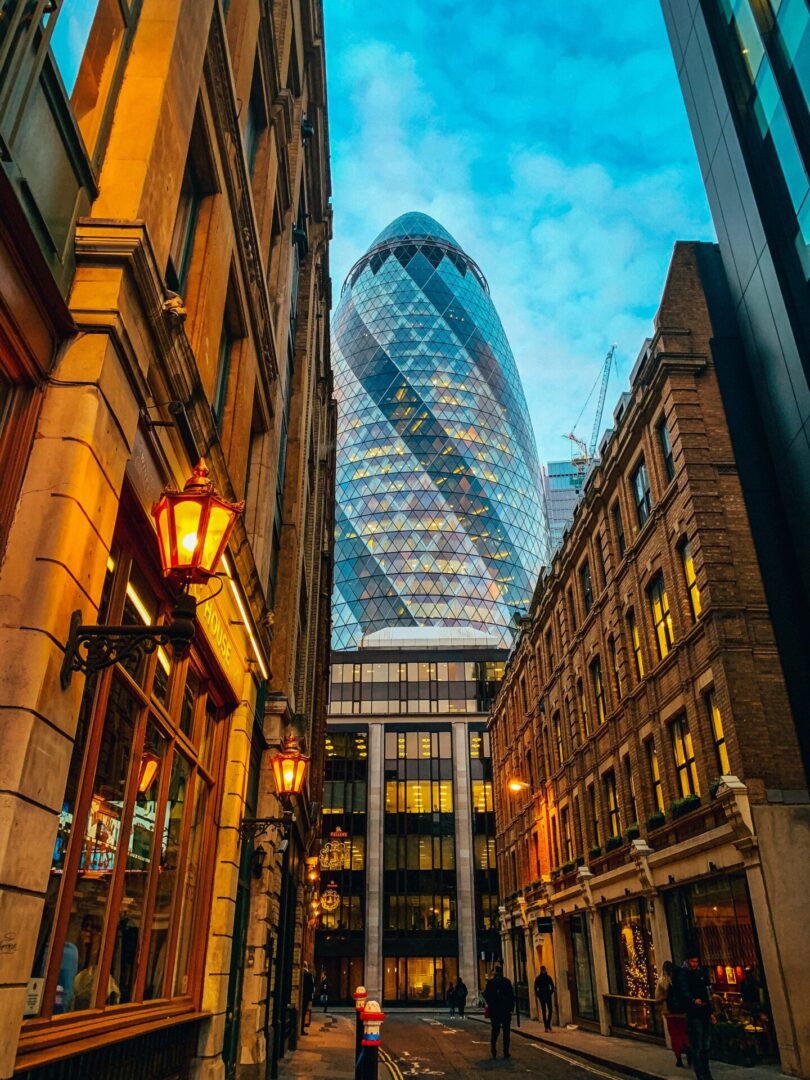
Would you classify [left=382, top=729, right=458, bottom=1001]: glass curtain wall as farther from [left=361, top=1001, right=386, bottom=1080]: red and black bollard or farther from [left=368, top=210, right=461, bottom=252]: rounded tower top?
[left=368, top=210, right=461, bottom=252]: rounded tower top

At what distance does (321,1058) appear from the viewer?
19.1m

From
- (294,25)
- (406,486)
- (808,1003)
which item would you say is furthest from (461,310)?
(808,1003)

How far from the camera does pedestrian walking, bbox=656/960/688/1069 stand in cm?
1534

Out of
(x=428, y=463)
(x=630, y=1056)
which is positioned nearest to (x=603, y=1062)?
(x=630, y=1056)

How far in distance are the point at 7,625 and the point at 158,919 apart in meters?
5.01

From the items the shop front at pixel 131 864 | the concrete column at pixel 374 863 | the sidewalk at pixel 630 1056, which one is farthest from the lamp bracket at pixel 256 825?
the concrete column at pixel 374 863

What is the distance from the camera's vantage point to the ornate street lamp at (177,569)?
546 cm

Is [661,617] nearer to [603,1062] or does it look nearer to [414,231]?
[603,1062]

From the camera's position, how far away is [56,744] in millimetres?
5250

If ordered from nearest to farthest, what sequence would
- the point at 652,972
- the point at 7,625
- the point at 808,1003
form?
the point at 7,625, the point at 808,1003, the point at 652,972

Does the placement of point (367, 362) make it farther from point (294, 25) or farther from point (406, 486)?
point (294, 25)

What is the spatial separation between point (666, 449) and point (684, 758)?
8.73m

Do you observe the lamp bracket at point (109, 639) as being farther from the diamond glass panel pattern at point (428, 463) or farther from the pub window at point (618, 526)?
the diamond glass panel pattern at point (428, 463)

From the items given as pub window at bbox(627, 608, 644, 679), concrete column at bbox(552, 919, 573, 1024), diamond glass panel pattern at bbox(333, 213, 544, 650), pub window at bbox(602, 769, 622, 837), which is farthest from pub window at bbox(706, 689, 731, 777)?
diamond glass panel pattern at bbox(333, 213, 544, 650)
